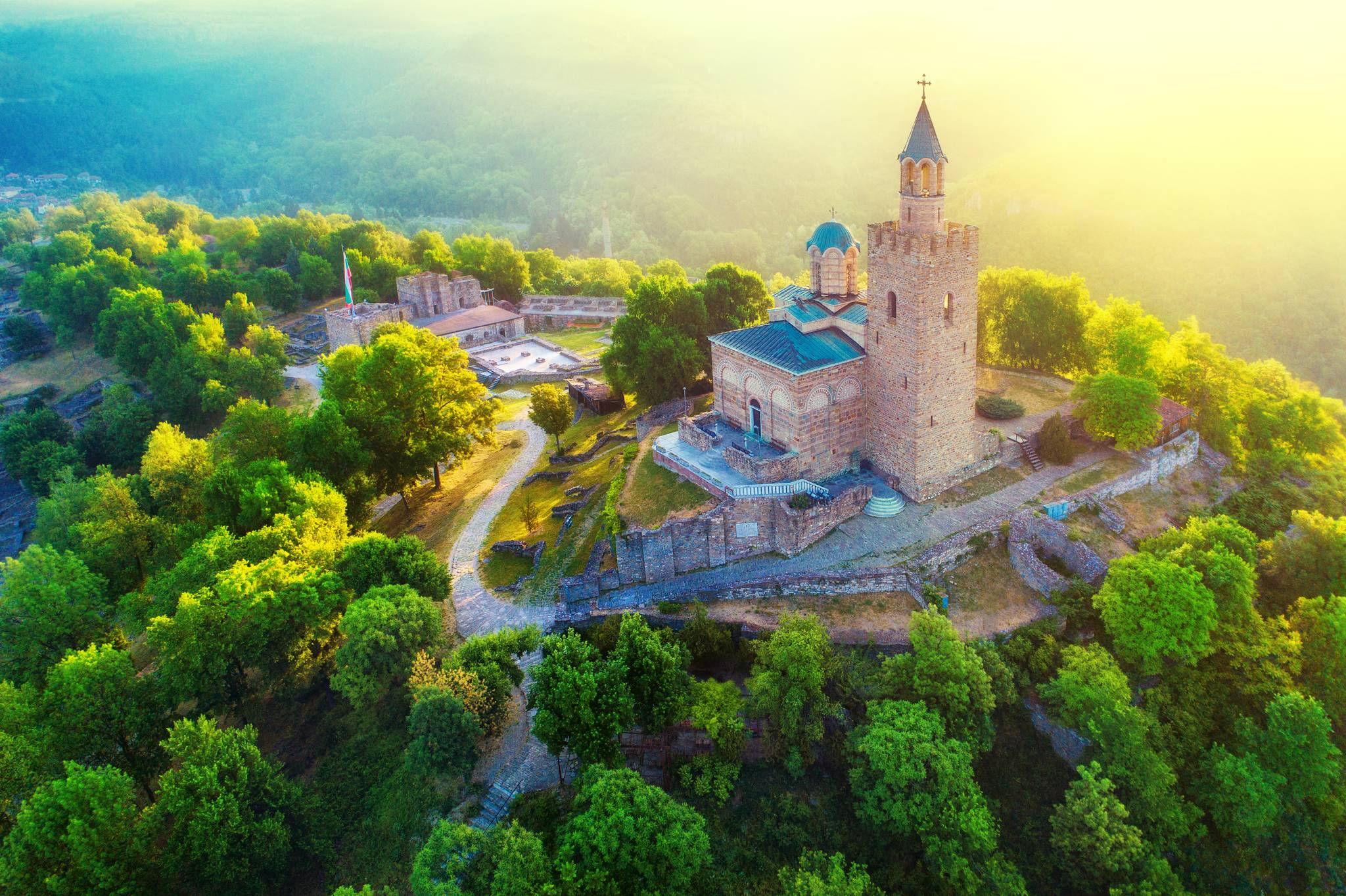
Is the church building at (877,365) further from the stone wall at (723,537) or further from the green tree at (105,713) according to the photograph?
the green tree at (105,713)

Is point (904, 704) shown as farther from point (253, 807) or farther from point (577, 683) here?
point (253, 807)

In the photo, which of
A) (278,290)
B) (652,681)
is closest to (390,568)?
(652,681)

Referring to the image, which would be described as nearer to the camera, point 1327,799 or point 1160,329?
point 1327,799

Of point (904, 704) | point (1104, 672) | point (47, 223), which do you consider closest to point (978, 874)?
point (904, 704)

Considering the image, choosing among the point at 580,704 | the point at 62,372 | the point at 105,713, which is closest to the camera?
the point at 580,704

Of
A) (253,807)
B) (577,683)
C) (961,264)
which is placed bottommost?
(253,807)

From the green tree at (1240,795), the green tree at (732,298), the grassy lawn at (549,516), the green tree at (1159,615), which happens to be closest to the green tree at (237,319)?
the grassy lawn at (549,516)

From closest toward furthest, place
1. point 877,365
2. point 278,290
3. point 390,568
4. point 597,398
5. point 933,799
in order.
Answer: point 933,799 < point 390,568 < point 877,365 < point 597,398 < point 278,290

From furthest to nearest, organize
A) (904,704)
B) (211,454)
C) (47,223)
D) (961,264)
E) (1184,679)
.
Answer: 1. (47,223)
2. (211,454)
3. (961,264)
4. (1184,679)
5. (904,704)

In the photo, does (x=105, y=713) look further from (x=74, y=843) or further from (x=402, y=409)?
(x=402, y=409)
